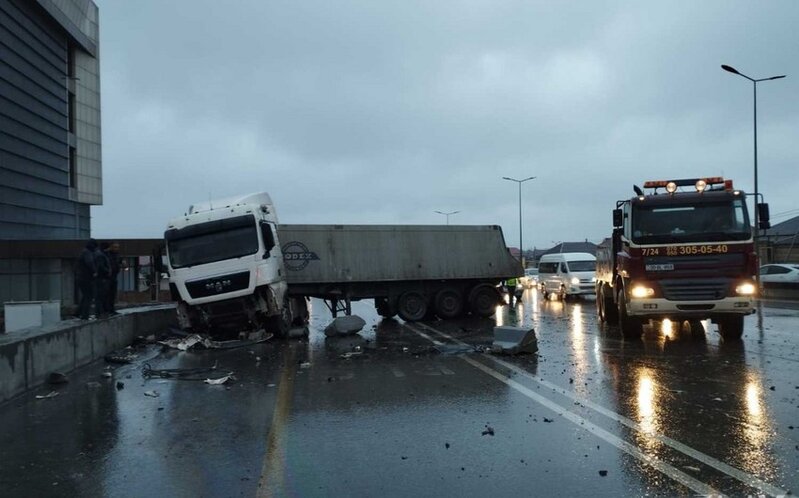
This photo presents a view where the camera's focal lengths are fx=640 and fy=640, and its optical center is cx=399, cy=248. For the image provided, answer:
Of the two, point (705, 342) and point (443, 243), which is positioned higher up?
point (443, 243)

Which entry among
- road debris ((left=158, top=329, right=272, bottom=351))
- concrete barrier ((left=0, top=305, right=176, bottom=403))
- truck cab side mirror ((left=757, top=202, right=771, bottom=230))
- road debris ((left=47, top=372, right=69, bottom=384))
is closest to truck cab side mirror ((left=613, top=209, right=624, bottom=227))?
truck cab side mirror ((left=757, top=202, right=771, bottom=230))

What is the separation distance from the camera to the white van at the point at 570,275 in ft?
92.3

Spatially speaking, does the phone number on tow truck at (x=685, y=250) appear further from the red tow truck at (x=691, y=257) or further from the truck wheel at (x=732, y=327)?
the truck wheel at (x=732, y=327)

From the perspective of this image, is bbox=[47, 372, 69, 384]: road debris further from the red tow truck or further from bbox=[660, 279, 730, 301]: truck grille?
bbox=[660, 279, 730, 301]: truck grille

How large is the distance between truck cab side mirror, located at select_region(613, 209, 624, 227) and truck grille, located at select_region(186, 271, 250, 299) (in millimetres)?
8291

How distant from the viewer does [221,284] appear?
48.0ft

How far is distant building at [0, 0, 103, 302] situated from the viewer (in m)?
28.6

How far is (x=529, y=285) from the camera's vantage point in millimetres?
49875

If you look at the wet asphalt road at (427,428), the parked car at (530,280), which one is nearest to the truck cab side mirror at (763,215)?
the wet asphalt road at (427,428)

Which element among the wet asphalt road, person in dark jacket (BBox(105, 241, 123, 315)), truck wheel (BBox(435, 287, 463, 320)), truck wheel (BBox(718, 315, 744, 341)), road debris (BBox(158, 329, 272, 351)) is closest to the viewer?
the wet asphalt road

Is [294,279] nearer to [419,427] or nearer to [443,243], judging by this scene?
[443,243]

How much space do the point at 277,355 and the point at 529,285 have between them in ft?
129

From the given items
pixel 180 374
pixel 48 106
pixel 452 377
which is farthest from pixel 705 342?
pixel 48 106

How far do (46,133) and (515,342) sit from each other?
29799 millimetres
